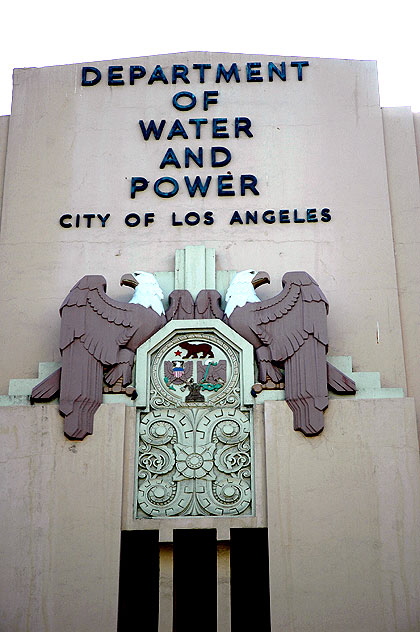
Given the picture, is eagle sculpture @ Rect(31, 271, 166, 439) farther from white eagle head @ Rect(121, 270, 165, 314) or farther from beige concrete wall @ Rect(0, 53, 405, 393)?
beige concrete wall @ Rect(0, 53, 405, 393)

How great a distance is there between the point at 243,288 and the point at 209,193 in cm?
152

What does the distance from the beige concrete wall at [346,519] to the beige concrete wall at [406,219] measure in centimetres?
95

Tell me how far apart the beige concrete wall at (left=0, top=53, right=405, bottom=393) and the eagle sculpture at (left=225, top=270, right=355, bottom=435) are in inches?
21.4

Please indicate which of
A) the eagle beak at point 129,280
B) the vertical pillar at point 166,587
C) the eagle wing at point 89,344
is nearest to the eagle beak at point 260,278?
the eagle wing at point 89,344

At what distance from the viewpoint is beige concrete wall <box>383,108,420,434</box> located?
34.1 feet

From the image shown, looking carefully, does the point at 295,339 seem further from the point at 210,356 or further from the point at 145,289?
the point at 145,289

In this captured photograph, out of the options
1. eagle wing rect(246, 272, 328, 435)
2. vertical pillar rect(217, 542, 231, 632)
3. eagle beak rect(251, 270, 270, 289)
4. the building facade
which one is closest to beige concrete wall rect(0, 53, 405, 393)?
the building facade

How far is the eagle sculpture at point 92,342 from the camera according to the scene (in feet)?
31.6

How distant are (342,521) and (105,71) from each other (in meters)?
6.01

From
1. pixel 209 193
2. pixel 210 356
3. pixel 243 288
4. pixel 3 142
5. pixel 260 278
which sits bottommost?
pixel 210 356

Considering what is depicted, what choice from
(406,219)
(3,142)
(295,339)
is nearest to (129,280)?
(295,339)

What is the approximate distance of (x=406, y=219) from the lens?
1103 cm

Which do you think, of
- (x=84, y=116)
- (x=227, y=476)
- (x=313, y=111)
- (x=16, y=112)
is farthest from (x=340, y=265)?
(x=16, y=112)

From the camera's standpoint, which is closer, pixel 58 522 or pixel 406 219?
pixel 58 522
